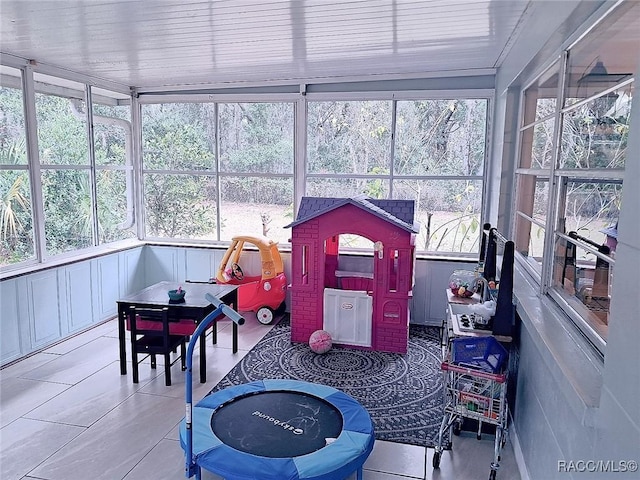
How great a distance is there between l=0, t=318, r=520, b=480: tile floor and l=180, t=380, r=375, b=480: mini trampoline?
300 millimetres

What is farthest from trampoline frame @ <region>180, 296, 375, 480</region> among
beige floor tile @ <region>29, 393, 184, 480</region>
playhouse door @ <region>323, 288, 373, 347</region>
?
playhouse door @ <region>323, 288, 373, 347</region>

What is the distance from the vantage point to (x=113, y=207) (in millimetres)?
6242

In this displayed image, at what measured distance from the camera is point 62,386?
394 cm

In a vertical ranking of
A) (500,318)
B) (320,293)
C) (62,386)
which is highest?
(500,318)

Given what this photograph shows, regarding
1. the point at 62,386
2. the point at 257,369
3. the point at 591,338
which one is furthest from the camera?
the point at 257,369

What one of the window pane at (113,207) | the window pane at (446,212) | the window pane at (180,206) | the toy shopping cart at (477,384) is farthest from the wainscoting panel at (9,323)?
the window pane at (446,212)

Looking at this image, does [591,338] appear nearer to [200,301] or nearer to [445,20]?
[445,20]

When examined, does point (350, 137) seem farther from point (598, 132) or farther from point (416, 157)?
point (598, 132)

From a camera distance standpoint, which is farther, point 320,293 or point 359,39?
point 320,293

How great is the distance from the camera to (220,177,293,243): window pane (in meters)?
6.15

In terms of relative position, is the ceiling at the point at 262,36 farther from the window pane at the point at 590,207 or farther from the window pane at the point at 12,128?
the window pane at the point at 590,207

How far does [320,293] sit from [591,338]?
312cm

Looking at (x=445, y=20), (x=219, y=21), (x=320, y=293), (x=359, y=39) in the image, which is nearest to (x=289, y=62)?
(x=359, y=39)

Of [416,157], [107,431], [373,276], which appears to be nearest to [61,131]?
[107,431]
